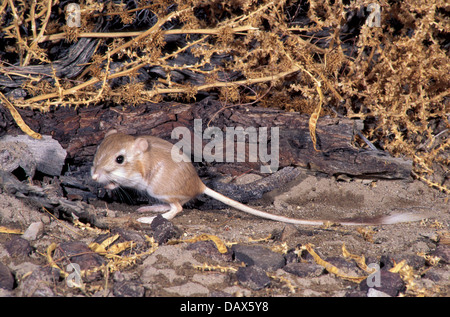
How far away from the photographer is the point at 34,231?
2.85 metres

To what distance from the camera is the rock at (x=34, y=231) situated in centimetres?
283

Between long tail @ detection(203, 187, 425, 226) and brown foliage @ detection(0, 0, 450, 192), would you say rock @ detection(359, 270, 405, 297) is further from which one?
brown foliage @ detection(0, 0, 450, 192)

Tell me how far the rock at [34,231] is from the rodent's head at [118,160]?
0.76m

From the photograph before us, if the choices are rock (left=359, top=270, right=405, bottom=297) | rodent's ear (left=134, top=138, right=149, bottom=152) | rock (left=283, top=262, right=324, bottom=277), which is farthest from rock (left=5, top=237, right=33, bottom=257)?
rock (left=359, top=270, right=405, bottom=297)

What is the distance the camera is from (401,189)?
4207 mm

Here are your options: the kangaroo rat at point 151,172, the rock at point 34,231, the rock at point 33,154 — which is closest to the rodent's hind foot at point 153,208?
the kangaroo rat at point 151,172

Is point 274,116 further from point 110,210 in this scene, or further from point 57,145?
point 57,145

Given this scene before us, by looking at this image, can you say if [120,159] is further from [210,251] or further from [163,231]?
[210,251]

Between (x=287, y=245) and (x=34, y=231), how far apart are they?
177 cm

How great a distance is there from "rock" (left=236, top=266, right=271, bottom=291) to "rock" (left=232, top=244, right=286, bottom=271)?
0.11 meters

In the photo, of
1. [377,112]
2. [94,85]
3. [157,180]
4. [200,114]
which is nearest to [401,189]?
[377,112]

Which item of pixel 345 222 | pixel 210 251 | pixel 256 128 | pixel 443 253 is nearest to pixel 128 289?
pixel 210 251

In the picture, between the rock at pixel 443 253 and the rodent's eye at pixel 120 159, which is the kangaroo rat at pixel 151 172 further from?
the rock at pixel 443 253

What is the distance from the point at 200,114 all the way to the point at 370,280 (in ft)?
7.74
